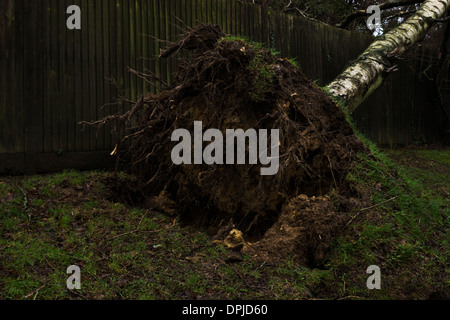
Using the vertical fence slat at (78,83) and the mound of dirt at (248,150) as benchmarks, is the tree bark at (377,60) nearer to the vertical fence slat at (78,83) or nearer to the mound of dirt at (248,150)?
the mound of dirt at (248,150)

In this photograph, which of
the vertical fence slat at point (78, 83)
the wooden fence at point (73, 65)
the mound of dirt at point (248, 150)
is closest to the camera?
the mound of dirt at point (248, 150)

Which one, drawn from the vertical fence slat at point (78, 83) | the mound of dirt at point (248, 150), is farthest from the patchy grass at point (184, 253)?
the vertical fence slat at point (78, 83)

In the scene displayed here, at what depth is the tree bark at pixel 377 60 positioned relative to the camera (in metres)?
5.81

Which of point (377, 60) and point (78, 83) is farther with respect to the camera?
point (377, 60)

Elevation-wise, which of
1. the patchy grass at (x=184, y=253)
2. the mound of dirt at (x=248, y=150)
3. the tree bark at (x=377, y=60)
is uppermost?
the tree bark at (x=377, y=60)

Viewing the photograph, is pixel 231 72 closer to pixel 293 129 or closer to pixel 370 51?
pixel 293 129

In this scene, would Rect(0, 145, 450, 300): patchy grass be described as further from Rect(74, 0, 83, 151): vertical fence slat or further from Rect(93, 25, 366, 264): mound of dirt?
Rect(74, 0, 83, 151): vertical fence slat

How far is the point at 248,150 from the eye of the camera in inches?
163

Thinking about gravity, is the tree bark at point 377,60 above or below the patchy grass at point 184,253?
above

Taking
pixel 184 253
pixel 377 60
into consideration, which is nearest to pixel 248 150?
pixel 184 253

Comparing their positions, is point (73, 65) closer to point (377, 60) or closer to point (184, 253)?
point (184, 253)

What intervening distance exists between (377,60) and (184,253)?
4742 mm

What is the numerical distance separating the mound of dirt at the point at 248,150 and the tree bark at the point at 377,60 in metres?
1.35

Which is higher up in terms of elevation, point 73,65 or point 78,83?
point 73,65
